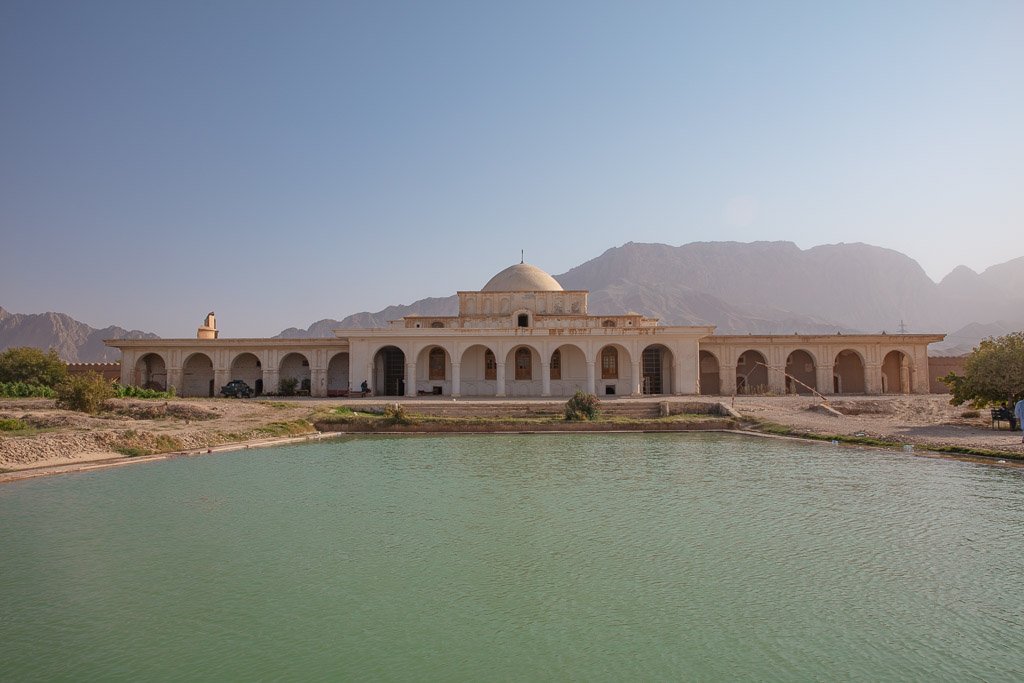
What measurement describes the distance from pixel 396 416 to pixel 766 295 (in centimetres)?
16325

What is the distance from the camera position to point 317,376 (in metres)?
34.4

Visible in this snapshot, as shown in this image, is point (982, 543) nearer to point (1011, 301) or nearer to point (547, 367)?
point (547, 367)

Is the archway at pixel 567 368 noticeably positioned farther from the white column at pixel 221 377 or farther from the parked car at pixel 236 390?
the white column at pixel 221 377

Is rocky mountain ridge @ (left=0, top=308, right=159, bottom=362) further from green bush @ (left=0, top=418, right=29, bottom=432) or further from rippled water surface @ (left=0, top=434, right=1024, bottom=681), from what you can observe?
rippled water surface @ (left=0, top=434, right=1024, bottom=681)

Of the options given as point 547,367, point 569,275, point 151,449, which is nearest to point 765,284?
point 569,275

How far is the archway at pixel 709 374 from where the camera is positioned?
3581 centimetres

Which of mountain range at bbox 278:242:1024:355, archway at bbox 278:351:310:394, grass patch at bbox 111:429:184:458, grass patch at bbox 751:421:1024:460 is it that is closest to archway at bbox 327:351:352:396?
archway at bbox 278:351:310:394

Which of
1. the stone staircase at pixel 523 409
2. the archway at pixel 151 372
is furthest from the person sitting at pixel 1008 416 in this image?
the archway at pixel 151 372

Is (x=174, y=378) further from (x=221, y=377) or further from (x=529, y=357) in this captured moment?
(x=529, y=357)

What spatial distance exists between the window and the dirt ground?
7034 mm

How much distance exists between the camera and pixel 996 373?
1883 centimetres

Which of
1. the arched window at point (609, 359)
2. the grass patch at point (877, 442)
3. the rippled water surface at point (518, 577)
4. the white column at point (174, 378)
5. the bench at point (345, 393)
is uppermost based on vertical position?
the arched window at point (609, 359)

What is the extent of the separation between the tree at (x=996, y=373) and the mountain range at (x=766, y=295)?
12014 cm

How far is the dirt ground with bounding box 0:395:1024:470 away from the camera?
14859 mm
